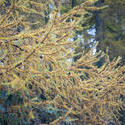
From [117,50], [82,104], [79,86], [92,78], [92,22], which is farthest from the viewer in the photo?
[92,22]

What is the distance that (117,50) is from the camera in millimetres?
9656

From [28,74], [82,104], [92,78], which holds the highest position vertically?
[28,74]

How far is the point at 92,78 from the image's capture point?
3777 millimetres

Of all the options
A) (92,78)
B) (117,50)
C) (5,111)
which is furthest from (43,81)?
(117,50)

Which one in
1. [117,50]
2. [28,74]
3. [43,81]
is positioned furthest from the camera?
[117,50]

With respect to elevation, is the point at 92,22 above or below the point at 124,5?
below

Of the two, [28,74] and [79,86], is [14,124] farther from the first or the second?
[79,86]

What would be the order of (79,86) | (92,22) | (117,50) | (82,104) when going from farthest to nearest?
(92,22) < (117,50) < (82,104) < (79,86)

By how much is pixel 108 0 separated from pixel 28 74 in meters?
8.59

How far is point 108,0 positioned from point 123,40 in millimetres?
2324

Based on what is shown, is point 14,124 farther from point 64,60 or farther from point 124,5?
point 124,5

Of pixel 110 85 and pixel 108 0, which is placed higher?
pixel 108 0

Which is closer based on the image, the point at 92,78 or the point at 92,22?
Result: the point at 92,78

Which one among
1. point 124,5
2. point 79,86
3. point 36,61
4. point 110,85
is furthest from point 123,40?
point 36,61
